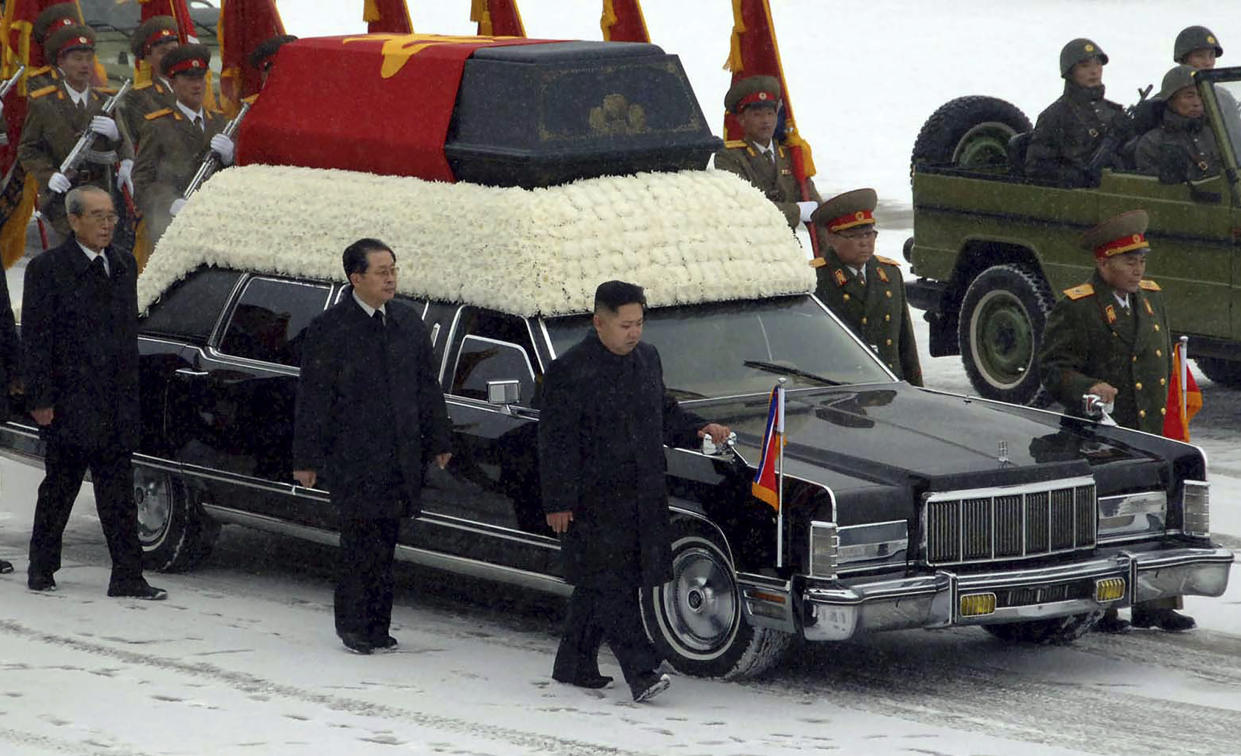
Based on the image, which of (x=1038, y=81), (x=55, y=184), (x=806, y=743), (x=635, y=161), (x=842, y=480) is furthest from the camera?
(x=1038, y=81)

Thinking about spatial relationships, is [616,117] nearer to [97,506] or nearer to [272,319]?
[272,319]

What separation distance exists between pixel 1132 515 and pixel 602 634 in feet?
6.64

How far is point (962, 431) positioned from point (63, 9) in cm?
895

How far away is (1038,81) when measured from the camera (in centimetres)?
3578

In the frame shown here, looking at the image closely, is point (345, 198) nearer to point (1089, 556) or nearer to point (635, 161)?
point (635, 161)

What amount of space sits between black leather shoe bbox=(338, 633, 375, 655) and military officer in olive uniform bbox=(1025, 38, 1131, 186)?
6.90 m

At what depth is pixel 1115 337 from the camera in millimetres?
9758

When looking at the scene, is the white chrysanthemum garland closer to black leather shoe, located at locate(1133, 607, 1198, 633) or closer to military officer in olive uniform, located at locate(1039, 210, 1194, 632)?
military officer in olive uniform, located at locate(1039, 210, 1194, 632)

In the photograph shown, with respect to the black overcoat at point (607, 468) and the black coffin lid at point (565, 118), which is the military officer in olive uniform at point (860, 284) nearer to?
the black coffin lid at point (565, 118)

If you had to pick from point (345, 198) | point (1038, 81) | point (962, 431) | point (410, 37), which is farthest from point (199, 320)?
point (1038, 81)

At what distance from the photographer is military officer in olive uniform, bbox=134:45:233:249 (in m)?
14.7

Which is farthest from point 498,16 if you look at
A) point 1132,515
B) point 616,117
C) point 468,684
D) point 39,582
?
point 468,684

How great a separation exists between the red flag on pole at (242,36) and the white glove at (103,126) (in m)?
2.14

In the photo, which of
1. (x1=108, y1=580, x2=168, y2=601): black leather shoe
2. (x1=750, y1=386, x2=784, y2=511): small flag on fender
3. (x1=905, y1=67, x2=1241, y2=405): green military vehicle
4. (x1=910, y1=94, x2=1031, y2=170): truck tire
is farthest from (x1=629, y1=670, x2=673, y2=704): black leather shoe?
(x1=910, y1=94, x2=1031, y2=170): truck tire
